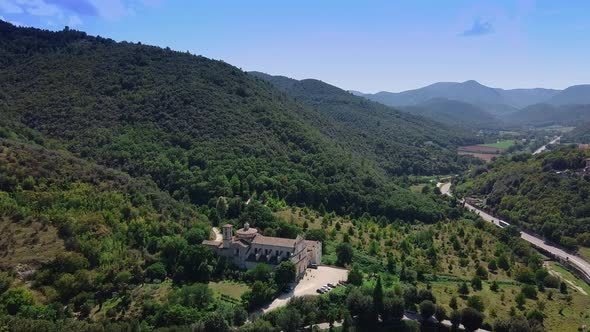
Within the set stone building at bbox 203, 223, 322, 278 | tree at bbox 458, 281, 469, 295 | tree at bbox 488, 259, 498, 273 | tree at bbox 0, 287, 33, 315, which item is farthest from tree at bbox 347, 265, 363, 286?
tree at bbox 0, 287, 33, 315

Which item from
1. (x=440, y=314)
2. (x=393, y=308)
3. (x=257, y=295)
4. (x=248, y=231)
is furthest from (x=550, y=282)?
(x=248, y=231)

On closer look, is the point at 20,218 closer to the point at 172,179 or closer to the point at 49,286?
the point at 49,286

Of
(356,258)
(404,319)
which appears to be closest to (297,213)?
(356,258)

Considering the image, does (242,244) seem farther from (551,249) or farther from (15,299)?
(551,249)

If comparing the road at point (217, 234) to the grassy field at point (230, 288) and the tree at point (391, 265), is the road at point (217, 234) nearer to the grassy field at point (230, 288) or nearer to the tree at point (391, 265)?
the grassy field at point (230, 288)

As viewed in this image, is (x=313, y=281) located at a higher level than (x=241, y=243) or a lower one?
lower

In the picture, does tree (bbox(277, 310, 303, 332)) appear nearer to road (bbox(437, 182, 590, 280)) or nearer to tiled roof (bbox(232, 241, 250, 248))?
tiled roof (bbox(232, 241, 250, 248))
